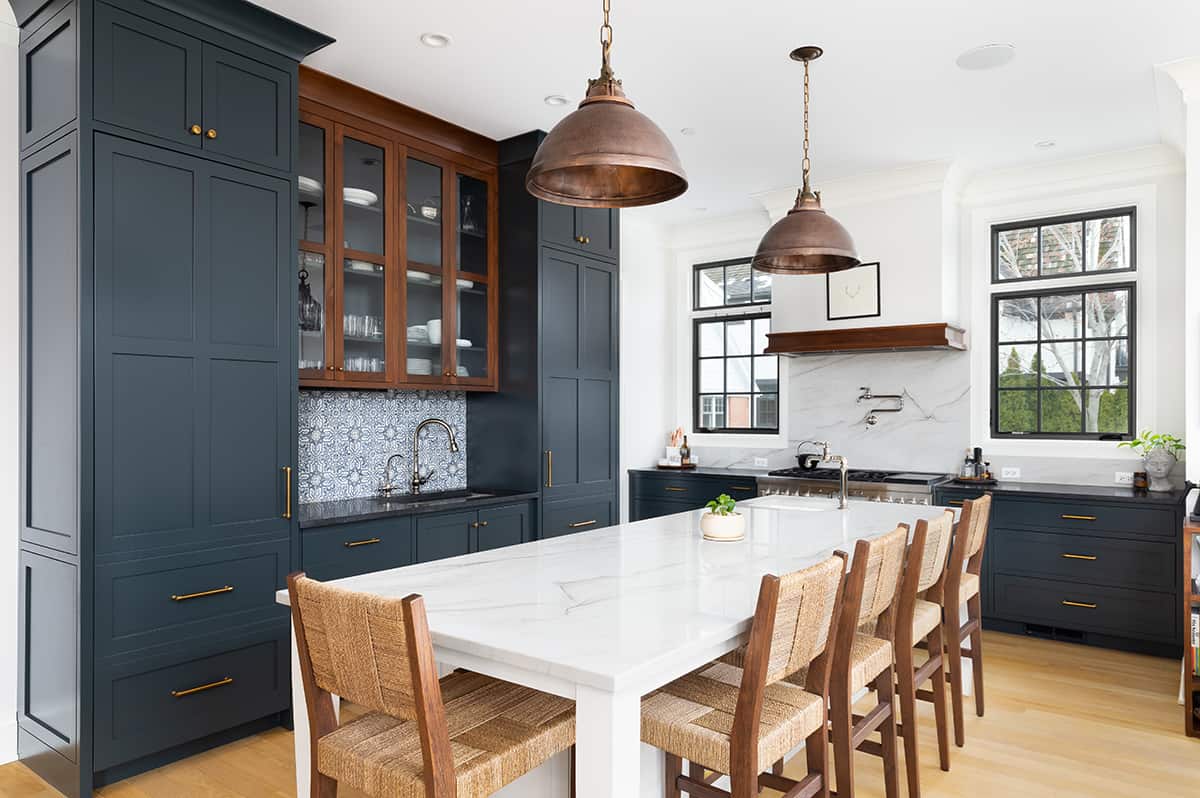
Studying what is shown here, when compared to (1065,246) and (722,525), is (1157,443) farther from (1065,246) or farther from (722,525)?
(722,525)

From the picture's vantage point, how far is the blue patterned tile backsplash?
12.9ft

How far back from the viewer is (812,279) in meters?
5.50

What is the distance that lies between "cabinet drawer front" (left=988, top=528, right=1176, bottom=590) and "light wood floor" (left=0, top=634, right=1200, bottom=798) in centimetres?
52

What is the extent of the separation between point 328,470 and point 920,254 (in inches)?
147

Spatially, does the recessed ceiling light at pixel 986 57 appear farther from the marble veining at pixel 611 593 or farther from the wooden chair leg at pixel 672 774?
the wooden chair leg at pixel 672 774

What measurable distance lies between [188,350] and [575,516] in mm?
2402

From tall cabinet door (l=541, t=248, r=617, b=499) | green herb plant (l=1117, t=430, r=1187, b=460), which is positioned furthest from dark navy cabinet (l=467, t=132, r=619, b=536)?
green herb plant (l=1117, t=430, r=1187, b=460)

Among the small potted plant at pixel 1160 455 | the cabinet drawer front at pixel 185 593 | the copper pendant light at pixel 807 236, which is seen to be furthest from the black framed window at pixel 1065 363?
the cabinet drawer front at pixel 185 593

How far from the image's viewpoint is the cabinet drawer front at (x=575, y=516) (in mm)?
4539

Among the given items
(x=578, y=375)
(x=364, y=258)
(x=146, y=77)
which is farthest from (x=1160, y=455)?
(x=146, y=77)

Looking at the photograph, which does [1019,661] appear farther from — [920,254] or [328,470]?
[328,470]

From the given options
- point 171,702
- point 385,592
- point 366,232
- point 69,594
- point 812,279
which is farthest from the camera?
point 812,279

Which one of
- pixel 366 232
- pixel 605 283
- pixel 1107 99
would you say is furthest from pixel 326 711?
pixel 1107 99

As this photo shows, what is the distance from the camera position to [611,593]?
2078 mm
